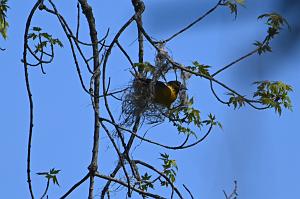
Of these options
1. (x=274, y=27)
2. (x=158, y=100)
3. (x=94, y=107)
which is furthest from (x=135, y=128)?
(x=274, y=27)

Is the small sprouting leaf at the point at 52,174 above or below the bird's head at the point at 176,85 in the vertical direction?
below

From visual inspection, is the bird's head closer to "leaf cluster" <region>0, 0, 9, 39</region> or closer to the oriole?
the oriole

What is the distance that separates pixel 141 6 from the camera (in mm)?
2914

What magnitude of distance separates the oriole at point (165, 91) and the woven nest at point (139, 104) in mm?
33

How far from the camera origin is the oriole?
10.3 feet

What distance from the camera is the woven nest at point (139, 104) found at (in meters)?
3.12

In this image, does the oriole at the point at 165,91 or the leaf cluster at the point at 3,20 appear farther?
the oriole at the point at 165,91

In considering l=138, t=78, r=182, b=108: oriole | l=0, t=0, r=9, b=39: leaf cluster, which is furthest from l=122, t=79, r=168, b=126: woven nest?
l=0, t=0, r=9, b=39: leaf cluster

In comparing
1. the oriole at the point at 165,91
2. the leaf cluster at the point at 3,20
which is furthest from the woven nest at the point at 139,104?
the leaf cluster at the point at 3,20

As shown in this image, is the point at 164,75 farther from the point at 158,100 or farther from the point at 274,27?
the point at 274,27

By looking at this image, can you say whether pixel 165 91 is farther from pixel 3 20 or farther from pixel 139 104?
pixel 3 20

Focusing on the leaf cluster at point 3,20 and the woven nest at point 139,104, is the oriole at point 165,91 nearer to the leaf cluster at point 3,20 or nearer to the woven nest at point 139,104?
the woven nest at point 139,104

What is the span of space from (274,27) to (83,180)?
959 mm

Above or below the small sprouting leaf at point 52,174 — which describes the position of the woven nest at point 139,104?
above
